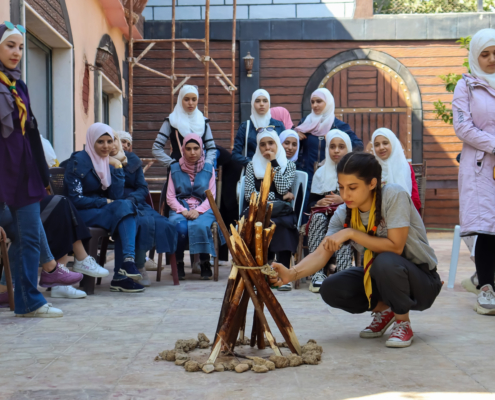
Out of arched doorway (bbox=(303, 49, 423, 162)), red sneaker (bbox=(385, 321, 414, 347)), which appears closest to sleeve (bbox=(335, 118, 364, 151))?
red sneaker (bbox=(385, 321, 414, 347))

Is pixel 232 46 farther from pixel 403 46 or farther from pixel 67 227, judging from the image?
pixel 67 227

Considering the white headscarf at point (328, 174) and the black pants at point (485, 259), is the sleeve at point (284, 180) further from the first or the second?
the black pants at point (485, 259)

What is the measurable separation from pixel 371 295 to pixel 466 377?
770 millimetres

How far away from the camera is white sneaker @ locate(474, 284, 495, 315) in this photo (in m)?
3.49

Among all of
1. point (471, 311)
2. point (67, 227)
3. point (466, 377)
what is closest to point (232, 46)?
point (67, 227)

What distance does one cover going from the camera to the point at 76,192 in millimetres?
4551

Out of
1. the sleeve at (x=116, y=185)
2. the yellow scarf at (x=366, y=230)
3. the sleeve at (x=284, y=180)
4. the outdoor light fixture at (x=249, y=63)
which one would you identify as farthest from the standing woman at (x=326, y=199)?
the outdoor light fixture at (x=249, y=63)

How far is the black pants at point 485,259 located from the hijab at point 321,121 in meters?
2.18

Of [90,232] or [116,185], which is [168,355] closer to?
[90,232]

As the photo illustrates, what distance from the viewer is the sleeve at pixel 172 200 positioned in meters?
5.34

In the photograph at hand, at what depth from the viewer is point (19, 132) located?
11.0 feet

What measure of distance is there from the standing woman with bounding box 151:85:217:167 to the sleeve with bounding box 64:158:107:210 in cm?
126

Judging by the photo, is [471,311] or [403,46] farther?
[403,46]

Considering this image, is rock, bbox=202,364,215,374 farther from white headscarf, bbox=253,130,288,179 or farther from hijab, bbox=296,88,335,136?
hijab, bbox=296,88,335,136
